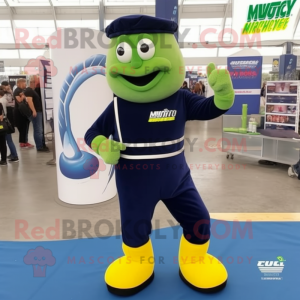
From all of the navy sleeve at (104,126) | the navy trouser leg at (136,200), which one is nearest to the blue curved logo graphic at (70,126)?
the navy sleeve at (104,126)

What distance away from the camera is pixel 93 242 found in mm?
2621

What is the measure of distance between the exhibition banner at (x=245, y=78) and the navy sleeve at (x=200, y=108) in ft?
14.0

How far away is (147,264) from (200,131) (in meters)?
7.90

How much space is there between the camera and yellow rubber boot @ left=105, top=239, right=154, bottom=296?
196 cm

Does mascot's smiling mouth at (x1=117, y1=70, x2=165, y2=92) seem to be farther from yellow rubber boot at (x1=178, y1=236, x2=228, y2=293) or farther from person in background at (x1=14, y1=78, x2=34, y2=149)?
person in background at (x1=14, y1=78, x2=34, y2=149)

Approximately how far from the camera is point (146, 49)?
1.68m

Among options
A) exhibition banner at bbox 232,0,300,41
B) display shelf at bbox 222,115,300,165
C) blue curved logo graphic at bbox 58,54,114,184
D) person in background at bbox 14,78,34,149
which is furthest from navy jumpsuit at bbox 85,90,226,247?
exhibition banner at bbox 232,0,300,41

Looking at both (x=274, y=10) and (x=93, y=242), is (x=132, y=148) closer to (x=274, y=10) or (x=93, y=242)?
(x=93, y=242)

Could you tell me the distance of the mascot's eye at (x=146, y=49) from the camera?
66.0 inches


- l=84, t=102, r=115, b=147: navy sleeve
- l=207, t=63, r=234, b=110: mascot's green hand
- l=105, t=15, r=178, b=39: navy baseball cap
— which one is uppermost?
l=105, t=15, r=178, b=39: navy baseball cap

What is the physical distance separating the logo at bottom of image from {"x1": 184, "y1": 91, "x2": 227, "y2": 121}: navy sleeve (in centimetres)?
111

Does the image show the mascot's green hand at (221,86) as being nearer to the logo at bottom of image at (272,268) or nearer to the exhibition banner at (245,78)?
the logo at bottom of image at (272,268)

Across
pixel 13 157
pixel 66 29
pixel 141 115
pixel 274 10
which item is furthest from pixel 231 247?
pixel 274 10

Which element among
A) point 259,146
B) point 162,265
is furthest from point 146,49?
point 259,146
